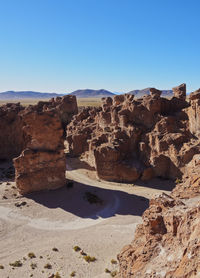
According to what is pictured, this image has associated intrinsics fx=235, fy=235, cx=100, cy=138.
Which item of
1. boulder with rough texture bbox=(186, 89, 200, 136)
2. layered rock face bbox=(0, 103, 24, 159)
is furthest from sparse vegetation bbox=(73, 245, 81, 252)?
layered rock face bbox=(0, 103, 24, 159)

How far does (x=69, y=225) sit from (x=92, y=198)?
16.5 ft

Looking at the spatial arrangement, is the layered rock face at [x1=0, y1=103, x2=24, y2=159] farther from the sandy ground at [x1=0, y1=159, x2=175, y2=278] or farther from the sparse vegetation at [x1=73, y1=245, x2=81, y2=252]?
the sparse vegetation at [x1=73, y1=245, x2=81, y2=252]

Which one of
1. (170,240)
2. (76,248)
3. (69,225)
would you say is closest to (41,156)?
(69,225)

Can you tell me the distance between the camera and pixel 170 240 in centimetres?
813

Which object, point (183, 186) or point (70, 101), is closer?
point (183, 186)

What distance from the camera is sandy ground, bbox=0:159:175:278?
15.6 m

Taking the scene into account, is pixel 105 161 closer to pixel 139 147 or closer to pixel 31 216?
pixel 139 147

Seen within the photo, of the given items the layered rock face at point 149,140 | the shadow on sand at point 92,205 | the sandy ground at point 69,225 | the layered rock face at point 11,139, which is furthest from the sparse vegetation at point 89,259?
the layered rock face at point 11,139

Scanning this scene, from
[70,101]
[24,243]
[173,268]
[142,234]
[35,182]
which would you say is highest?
[70,101]

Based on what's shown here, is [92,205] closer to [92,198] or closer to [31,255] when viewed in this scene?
[92,198]

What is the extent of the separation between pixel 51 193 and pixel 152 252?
774 inches

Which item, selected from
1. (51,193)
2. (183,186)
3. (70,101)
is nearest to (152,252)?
(183,186)

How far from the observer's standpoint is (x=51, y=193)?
26.4m

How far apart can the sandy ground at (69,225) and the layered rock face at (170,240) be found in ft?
22.0
